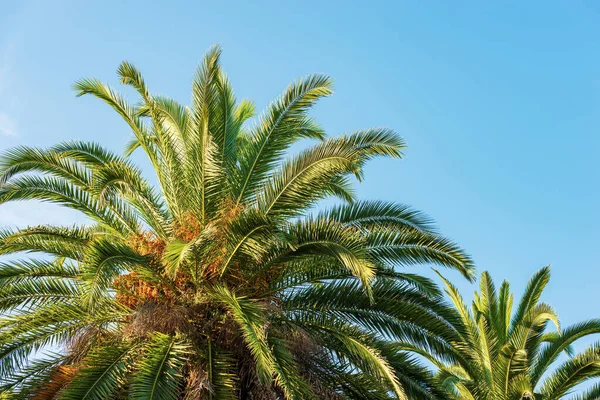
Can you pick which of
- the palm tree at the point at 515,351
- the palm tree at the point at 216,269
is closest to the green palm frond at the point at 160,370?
the palm tree at the point at 216,269

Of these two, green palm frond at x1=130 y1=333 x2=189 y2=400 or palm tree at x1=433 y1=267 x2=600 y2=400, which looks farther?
palm tree at x1=433 y1=267 x2=600 y2=400

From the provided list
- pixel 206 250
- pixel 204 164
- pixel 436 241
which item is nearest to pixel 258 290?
pixel 206 250

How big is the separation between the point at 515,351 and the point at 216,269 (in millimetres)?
7639

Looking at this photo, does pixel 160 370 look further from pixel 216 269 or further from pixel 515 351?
pixel 515 351

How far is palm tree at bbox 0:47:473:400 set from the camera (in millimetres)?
11180

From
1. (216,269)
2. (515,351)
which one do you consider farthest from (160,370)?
(515,351)

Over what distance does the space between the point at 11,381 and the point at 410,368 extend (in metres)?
6.48

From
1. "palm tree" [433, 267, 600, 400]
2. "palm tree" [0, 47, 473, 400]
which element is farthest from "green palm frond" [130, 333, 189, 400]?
"palm tree" [433, 267, 600, 400]

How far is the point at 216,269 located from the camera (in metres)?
11.8

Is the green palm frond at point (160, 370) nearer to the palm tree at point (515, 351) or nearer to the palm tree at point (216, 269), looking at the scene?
the palm tree at point (216, 269)

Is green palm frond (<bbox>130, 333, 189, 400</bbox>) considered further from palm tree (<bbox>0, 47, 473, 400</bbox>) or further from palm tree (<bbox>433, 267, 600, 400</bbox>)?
palm tree (<bbox>433, 267, 600, 400</bbox>)

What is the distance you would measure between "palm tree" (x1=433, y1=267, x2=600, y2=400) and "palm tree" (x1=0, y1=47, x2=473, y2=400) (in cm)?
269

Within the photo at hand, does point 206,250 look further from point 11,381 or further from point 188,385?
point 11,381

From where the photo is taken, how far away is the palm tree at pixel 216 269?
11.2 m
